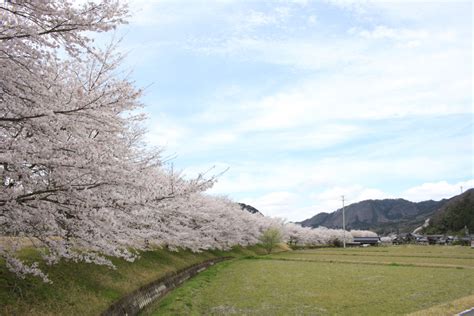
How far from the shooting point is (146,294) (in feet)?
56.1

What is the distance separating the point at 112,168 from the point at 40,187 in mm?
1399

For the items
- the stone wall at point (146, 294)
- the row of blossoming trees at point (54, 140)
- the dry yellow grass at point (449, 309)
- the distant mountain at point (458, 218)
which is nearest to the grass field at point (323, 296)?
the dry yellow grass at point (449, 309)

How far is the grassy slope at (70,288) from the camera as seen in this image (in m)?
9.69

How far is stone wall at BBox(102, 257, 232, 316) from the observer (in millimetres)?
13322

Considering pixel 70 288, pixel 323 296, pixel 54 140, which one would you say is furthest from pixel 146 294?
pixel 54 140

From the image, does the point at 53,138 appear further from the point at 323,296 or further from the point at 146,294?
the point at 323,296

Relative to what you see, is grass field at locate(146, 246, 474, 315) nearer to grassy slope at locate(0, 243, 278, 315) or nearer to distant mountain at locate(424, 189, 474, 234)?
grassy slope at locate(0, 243, 278, 315)

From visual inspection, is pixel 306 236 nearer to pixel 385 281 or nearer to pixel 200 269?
pixel 200 269

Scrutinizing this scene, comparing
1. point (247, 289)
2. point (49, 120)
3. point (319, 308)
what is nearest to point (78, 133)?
point (49, 120)

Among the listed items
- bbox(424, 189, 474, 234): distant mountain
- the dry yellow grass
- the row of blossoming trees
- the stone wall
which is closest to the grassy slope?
the stone wall

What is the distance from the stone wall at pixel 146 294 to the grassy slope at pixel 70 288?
248 mm

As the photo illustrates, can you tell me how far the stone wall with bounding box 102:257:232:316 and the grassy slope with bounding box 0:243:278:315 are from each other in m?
0.25

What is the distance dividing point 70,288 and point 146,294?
17.9ft

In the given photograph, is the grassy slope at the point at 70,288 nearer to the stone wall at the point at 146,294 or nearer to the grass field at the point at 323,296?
the stone wall at the point at 146,294
